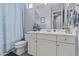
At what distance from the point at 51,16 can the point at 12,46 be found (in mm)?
652

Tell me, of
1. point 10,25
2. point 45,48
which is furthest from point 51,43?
point 10,25

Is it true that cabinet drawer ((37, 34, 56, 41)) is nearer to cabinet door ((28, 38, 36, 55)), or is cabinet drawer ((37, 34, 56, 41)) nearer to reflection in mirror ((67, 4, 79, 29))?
cabinet door ((28, 38, 36, 55))

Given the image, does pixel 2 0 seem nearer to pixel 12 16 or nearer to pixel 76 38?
pixel 12 16

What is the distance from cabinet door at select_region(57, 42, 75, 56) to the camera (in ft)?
5.01

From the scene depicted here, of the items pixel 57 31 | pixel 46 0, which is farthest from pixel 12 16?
pixel 57 31

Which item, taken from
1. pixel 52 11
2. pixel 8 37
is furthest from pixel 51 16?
pixel 8 37

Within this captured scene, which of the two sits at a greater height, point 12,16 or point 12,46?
point 12,16

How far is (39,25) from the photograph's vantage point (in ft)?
5.23

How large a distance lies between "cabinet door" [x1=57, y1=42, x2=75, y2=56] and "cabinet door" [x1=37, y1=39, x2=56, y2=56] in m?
0.07

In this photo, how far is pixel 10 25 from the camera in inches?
62.0

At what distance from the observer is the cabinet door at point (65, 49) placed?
5.01 feet

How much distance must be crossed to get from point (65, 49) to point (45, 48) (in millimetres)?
260

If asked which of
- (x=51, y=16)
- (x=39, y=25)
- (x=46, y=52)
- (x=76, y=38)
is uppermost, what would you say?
(x=51, y=16)

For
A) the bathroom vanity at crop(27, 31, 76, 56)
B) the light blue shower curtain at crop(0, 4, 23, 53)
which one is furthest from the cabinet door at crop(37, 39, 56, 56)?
the light blue shower curtain at crop(0, 4, 23, 53)
